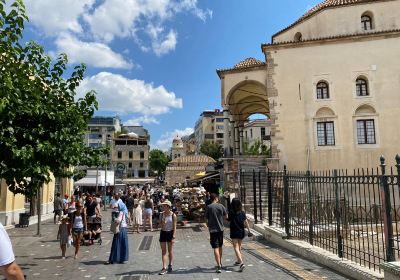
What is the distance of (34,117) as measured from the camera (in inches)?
355

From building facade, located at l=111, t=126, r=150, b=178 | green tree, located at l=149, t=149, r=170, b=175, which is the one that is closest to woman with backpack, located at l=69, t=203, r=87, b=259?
building facade, located at l=111, t=126, r=150, b=178

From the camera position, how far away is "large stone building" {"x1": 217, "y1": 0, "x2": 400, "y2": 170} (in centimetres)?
2356

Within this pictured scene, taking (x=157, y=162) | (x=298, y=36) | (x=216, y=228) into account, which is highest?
(x=298, y=36)

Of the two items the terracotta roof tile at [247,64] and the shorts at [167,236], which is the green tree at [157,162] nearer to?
the terracotta roof tile at [247,64]

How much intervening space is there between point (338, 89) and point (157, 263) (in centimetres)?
Result: 1937

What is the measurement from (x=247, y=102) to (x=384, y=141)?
36.7ft

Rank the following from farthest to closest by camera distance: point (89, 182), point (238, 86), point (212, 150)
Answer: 1. point (212, 150)
2. point (89, 182)
3. point (238, 86)

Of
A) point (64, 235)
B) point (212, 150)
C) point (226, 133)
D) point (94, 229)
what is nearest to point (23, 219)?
point (94, 229)

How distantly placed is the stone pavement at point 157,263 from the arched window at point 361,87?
52.9 feet

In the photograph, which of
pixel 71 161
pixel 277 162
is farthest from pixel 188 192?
pixel 71 161

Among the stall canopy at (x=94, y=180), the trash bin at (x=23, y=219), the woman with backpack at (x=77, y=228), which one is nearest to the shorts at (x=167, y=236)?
the woman with backpack at (x=77, y=228)

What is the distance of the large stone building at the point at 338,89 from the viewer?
23562 mm

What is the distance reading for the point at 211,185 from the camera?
28203 mm

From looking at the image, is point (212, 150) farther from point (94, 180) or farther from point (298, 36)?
point (298, 36)
